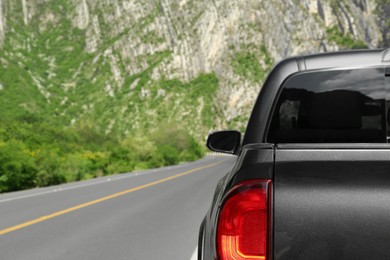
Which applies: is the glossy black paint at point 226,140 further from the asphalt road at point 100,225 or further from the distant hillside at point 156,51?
the distant hillside at point 156,51

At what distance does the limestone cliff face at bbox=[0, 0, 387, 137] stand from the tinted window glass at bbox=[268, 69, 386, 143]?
120 metres

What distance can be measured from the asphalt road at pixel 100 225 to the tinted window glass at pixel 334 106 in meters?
5.33

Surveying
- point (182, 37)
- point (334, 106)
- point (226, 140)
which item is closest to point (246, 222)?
point (334, 106)

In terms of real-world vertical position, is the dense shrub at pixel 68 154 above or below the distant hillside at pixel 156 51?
below

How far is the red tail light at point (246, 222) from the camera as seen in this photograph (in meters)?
2.73

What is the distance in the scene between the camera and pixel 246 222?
2.79 metres

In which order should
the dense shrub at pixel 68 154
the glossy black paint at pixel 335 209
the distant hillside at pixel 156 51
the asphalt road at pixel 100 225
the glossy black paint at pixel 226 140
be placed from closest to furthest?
1. the glossy black paint at pixel 335 209
2. the glossy black paint at pixel 226 140
3. the asphalt road at pixel 100 225
4. the dense shrub at pixel 68 154
5. the distant hillside at pixel 156 51

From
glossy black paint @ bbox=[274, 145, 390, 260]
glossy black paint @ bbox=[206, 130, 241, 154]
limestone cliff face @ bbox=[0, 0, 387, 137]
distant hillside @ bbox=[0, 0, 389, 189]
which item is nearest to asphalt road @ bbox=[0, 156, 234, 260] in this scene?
glossy black paint @ bbox=[206, 130, 241, 154]

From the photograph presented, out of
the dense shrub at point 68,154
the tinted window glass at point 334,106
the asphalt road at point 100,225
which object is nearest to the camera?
the tinted window glass at point 334,106

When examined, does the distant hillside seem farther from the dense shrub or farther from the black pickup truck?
the black pickup truck

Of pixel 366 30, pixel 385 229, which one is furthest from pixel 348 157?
pixel 366 30

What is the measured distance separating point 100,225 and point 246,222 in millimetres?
9425

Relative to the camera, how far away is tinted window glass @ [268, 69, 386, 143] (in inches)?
132

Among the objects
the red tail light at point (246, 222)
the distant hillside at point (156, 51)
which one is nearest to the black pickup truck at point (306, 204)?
the red tail light at point (246, 222)
